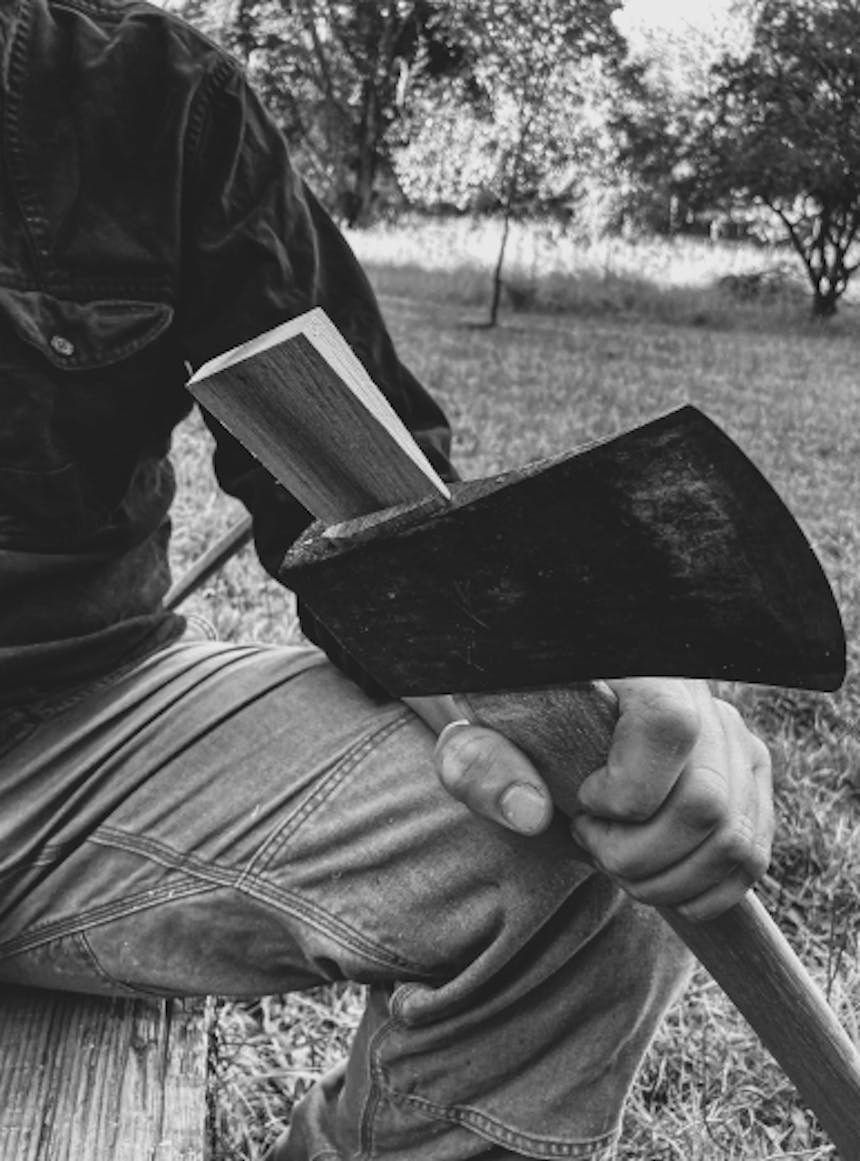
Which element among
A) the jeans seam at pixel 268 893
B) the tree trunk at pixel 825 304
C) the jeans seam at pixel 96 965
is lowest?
the tree trunk at pixel 825 304

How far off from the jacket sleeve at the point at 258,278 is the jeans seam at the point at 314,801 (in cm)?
12

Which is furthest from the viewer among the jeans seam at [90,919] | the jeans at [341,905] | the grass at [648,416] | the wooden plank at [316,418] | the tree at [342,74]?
the tree at [342,74]

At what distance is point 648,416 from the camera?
1657 mm

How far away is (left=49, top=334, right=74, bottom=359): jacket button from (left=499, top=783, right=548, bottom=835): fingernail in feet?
2.50

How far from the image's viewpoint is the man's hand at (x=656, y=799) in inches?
39.3

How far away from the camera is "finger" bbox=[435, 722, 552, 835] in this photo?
3.40 ft

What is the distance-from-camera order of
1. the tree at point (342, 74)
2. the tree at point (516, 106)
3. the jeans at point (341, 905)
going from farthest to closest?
the tree at point (342, 74) → the tree at point (516, 106) → the jeans at point (341, 905)

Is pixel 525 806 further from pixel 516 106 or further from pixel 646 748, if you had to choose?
pixel 516 106

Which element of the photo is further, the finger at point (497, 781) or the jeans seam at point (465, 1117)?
the jeans seam at point (465, 1117)

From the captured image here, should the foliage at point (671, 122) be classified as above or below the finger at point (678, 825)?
above

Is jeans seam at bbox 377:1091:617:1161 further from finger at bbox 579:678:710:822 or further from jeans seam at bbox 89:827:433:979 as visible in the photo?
finger at bbox 579:678:710:822

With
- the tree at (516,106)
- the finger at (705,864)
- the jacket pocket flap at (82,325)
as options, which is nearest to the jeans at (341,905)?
the finger at (705,864)

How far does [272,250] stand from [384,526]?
2.11 ft

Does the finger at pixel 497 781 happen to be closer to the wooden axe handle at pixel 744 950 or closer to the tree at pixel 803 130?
the wooden axe handle at pixel 744 950
